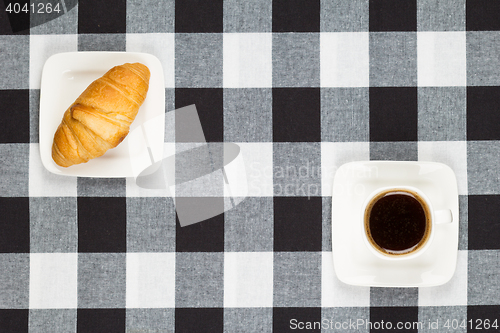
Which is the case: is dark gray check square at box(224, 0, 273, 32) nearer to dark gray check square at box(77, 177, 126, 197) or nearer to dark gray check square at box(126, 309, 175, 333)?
dark gray check square at box(77, 177, 126, 197)

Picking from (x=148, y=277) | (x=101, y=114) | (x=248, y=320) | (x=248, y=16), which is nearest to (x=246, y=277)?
(x=248, y=320)

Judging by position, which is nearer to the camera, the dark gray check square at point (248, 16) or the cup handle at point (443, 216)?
the cup handle at point (443, 216)

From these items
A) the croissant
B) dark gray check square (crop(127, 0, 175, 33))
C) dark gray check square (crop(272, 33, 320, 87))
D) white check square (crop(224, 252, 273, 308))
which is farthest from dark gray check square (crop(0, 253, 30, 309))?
dark gray check square (crop(272, 33, 320, 87))

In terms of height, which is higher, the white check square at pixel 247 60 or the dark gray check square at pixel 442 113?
the white check square at pixel 247 60

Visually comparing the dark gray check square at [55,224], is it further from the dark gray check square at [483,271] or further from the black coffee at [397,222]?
the dark gray check square at [483,271]

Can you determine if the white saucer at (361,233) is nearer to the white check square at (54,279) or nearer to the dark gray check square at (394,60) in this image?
the dark gray check square at (394,60)

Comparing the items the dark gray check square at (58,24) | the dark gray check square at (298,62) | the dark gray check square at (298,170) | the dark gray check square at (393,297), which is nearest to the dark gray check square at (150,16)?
the dark gray check square at (58,24)

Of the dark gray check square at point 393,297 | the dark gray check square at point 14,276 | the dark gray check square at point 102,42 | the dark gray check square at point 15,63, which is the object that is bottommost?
the dark gray check square at point 393,297
